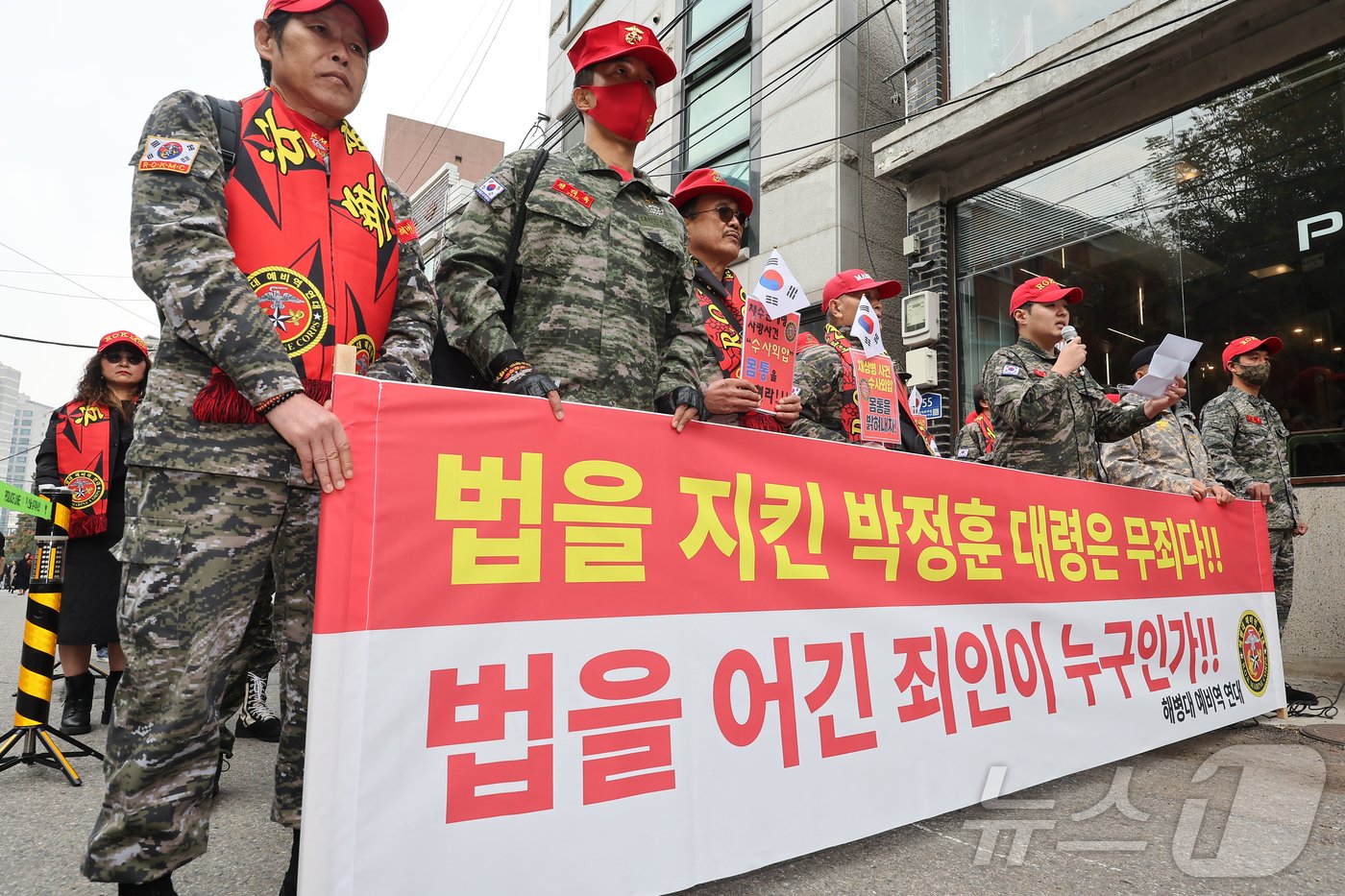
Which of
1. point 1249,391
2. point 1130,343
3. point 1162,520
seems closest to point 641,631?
point 1162,520

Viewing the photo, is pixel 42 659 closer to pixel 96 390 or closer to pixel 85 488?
pixel 85 488

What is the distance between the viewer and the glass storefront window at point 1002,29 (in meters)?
6.39

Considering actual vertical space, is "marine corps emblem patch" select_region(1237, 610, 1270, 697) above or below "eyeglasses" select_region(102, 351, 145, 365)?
below

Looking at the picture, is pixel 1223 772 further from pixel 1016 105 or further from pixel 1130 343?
pixel 1016 105

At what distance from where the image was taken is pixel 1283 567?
15.3 ft

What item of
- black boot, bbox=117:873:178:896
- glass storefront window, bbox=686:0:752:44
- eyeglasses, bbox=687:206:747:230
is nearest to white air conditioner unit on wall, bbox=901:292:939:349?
eyeglasses, bbox=687:206:747:230

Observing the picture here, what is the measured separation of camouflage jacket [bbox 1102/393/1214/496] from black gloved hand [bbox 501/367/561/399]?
3710 millimetres

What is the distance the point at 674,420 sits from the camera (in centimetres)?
196

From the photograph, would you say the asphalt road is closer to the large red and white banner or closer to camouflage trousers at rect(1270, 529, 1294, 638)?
the large red and white banner

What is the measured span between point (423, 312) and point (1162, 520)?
3.21 meters

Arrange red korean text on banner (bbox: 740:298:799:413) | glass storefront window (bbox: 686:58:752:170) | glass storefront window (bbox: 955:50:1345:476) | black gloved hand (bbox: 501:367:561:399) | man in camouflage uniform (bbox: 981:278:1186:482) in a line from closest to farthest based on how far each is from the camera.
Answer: black gloved hand (bbox: 501:367:561:399) → red korean text on banner (bbox: 740:298:799:413) → man in camouflage uniform (bbox: 981:278:1186:482) → glass storefront window (bbox: 955:50:1345:476) → glass storefront window (bbox: 686:58:752:170)

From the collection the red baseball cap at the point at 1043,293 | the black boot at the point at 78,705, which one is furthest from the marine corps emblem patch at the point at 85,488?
the red baseball cap at the point at 1043,293

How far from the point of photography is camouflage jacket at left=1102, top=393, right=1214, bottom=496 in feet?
14.3

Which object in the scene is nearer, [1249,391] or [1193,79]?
[1249,391]
